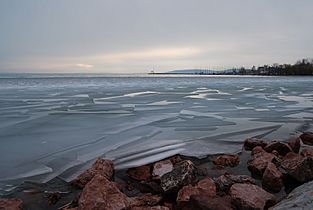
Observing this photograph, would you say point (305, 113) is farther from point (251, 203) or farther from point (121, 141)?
point (251, 203)

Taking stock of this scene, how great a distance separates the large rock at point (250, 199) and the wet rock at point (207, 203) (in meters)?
0.12

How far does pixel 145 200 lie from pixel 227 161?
2325 millimetres

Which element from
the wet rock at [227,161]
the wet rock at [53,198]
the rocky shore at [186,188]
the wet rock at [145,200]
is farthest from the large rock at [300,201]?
the wet rock at [53,198]

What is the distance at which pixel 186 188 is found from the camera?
446 cm

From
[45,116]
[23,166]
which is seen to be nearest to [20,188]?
[23,166]

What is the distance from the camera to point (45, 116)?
12758 mm

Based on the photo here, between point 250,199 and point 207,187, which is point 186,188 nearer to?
point 207,187

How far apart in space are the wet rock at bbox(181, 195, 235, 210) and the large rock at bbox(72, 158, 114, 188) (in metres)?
1.64

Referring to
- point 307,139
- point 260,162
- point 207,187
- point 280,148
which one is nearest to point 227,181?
point 207,187

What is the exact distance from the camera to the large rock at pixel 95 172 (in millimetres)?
5133

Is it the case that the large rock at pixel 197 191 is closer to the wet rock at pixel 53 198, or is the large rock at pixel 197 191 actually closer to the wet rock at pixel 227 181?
the wet rock at pixel 227 181

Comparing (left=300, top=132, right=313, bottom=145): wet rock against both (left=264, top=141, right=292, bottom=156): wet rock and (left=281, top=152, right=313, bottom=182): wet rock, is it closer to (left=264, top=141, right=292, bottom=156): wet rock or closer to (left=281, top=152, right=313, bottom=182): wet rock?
(left=264, top=141, right=292, bottom=156): wet rock

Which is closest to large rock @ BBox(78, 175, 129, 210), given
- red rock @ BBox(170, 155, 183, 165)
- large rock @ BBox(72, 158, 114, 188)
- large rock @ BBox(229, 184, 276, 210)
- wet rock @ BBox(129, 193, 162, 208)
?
wet rock @ BBox(129, 193, 162, 208)

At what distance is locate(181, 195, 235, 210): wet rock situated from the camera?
12.9 ft
